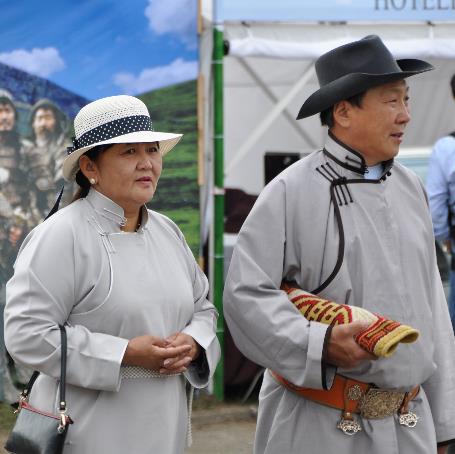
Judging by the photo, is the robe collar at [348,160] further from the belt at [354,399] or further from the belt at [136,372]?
the belt at [136,372]

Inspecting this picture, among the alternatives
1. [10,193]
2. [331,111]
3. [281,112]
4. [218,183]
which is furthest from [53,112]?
[331,111]

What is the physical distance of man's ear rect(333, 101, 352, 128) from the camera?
127 inches

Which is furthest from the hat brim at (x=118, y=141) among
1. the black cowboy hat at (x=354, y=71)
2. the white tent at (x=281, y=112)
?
the white tent at (x=281, y=112)

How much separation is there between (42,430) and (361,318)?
0.98 m

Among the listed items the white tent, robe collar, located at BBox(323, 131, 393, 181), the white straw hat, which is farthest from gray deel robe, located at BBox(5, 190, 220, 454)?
the white tent

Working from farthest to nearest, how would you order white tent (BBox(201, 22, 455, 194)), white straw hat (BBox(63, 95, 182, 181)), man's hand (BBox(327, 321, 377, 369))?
white tent (BBox(201, 22, 455, 194)) < white straw hat (BBox(63, 95, 182, 181)) < man's hand (BBox(327, 321, 377, 369))

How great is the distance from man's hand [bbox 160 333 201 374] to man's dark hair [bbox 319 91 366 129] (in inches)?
34.5

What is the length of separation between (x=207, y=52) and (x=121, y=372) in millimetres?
4198

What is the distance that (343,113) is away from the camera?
10.7 ft

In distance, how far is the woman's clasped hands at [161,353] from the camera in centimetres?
286

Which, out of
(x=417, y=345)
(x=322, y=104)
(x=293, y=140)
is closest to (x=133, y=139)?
(x=322, y=104)

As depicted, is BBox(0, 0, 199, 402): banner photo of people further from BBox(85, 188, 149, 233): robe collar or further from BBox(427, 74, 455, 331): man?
BBox(85, 188, 149, 233): robe collar

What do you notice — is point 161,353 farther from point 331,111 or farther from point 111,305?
point 331,111

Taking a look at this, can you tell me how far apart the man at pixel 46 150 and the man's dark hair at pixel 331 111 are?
343 cm
